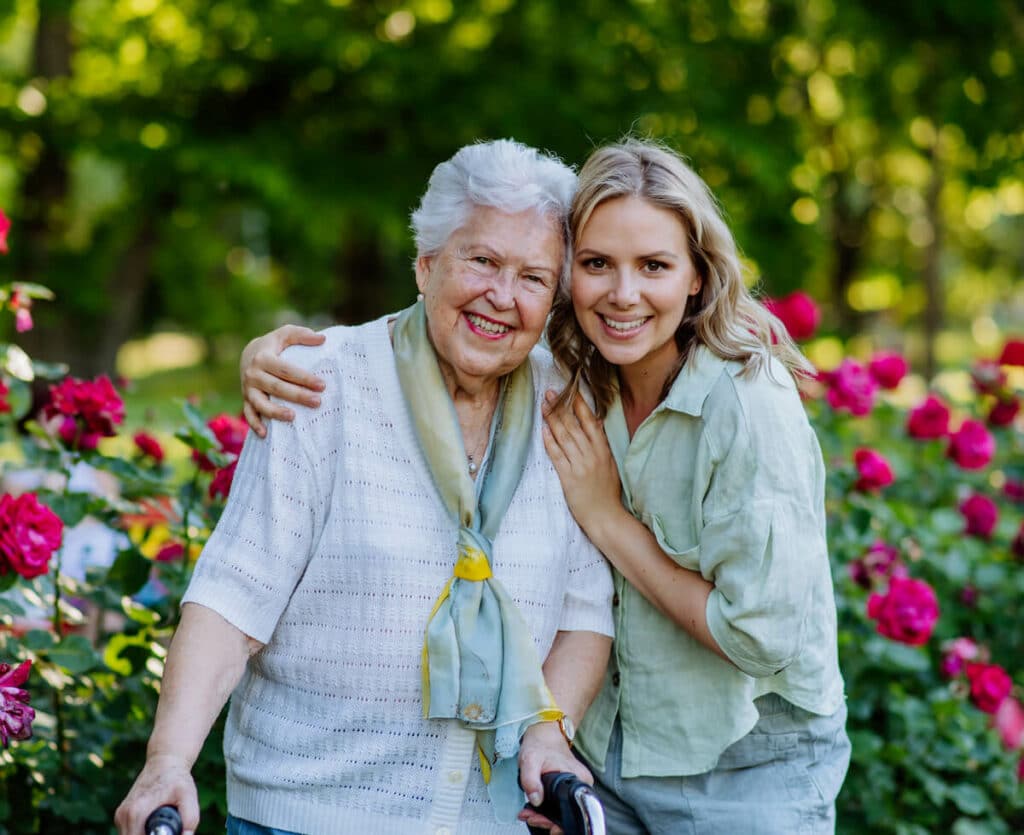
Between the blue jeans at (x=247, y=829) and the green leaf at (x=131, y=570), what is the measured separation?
656 mm

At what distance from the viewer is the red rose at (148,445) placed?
120 inches

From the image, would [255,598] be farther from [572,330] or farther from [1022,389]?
[1022,389]

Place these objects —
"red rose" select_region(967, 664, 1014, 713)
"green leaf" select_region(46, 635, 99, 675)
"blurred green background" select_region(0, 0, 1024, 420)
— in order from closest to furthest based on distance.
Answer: "green leaf" select_region(46, 635, 99, 675)
"red rose" select_region(967, 664, 1014, 713)
"blurred green background" select_region(0, 0, 1024, 420)

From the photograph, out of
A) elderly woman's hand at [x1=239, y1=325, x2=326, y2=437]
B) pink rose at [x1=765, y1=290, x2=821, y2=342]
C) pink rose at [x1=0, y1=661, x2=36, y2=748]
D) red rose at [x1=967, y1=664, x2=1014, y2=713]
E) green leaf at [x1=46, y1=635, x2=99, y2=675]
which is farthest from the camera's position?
pink rose at [x1=765, y1=290, x2=821, y2=342]

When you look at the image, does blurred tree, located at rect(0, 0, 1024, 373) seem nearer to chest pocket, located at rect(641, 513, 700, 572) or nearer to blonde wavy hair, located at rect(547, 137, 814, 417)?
blonde wavy hair, located at rect(547, 137, 814, 417)

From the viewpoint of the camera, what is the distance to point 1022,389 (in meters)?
4.13

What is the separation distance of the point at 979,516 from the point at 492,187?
2.21 metres

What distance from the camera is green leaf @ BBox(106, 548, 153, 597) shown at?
9.03 ft

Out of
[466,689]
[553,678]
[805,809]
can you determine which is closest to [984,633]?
[805,809]

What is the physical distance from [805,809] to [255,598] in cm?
117

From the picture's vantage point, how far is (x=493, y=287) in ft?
7.63

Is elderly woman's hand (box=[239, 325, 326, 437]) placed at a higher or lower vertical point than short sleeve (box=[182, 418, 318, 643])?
higher

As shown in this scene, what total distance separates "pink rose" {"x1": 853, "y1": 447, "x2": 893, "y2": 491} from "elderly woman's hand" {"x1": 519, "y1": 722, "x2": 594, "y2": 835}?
1461 mm

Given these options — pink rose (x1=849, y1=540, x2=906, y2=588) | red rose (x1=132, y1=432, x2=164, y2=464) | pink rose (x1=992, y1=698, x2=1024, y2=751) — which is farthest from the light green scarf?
pink rose (x1=992, y1=698, x2=1024, y2=751)
